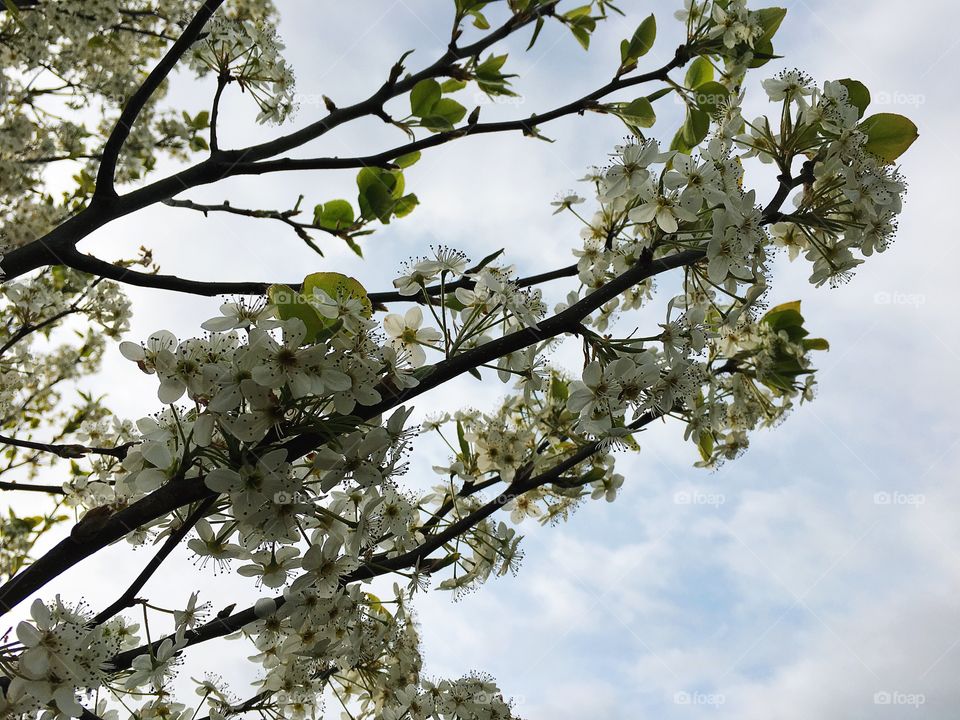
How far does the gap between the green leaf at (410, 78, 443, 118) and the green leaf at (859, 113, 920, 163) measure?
1362 millimetres

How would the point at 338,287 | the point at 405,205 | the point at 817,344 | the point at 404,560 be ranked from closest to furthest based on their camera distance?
the point at 338,287, the point at 404,560, the point at 405,205, the point at 817,344

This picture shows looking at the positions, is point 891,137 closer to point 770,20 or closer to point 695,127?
point 695,127

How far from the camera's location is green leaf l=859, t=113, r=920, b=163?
71.5 inches

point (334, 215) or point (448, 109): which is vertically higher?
point (448, 109)

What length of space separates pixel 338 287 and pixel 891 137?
59.9 inches

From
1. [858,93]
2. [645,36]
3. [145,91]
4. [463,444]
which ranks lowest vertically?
[463,444]

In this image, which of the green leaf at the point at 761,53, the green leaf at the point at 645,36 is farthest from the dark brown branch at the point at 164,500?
the green leaf at the point at 761,53

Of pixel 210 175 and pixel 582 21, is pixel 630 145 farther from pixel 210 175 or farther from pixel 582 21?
pixel 210 175

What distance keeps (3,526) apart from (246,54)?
3411mm

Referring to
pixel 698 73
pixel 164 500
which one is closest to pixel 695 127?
pixel 698 73

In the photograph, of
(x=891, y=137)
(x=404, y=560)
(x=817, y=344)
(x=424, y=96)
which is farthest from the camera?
(x=817, y=344)

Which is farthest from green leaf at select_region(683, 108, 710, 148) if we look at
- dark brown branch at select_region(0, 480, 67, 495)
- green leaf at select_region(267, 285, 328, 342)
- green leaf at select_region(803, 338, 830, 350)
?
dark brown branch at select_region(0, 480, 67, 495)

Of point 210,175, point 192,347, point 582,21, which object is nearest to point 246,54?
point 210,175

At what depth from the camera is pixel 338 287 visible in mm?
1406
